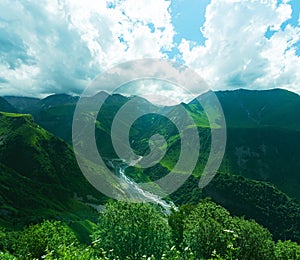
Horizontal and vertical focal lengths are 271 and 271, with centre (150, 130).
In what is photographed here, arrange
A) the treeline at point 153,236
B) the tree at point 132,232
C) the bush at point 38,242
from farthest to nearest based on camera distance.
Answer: the bush at point 38,242, the tree at point 132,232, the treeline at point 153,236

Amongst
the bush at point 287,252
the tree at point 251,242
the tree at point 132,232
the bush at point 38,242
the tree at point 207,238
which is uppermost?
the bush at point 287,252

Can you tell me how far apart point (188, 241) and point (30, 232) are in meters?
25.5

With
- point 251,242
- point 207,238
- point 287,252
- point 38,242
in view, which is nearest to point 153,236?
point 207,238

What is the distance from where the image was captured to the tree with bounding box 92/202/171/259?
3750cm

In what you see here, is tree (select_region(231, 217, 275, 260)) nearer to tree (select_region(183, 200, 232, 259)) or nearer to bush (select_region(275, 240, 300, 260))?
tree (select_region(183, 200, 232, 259))

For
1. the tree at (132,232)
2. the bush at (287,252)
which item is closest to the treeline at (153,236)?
the tree at (132,232)

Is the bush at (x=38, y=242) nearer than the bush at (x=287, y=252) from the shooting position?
Yes

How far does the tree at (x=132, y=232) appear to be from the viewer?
37500 mm

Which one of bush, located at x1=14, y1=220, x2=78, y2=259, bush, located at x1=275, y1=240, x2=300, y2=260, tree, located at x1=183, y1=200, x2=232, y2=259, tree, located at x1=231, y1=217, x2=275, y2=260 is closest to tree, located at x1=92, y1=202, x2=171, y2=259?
tree, located at x1=183, y1=200, x2=232, y2=259

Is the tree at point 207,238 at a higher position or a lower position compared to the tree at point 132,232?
higher

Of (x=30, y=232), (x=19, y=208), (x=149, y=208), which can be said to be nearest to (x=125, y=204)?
(x=149, y=208)

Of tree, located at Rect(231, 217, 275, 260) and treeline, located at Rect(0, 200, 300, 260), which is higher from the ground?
tree, located at Rect(231, 217, 275, 260)

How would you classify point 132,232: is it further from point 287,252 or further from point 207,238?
point 287,252

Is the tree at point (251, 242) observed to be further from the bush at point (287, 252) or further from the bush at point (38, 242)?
the bush at point (38, 242)
